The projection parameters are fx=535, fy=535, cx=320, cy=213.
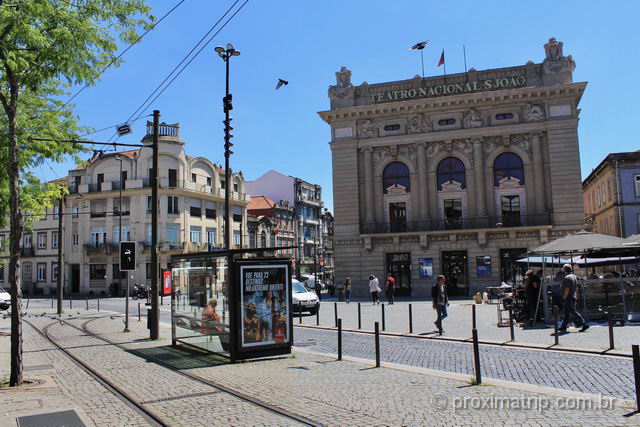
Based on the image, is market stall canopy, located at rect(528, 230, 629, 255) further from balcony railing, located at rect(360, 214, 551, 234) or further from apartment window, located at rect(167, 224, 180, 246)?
apartment window, located at rect(167, 224, 180, 246)

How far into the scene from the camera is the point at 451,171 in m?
42.7

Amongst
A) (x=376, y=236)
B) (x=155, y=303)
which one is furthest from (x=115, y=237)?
(x=155, y=303)

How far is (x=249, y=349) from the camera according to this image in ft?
36.4

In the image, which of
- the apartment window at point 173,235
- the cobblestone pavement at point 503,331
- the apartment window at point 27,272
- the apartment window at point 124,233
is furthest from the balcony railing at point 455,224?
the apartment window at point 27,272

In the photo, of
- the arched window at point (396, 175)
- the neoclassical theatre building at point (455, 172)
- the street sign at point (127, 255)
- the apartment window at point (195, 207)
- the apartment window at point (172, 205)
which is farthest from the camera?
the apartment window at point (195, 207)

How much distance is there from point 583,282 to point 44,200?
58.1ft

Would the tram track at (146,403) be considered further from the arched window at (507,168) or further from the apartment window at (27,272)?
the apartment window at (27,272)

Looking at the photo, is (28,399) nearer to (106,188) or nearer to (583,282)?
(583,282)

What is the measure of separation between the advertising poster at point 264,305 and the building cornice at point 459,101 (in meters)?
33.3

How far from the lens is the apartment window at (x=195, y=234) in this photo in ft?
193

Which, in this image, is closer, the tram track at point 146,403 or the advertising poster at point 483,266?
the tram track at point 146,403

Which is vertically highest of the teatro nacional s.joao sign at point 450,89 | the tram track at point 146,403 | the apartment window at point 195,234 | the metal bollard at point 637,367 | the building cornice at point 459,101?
the teatro nacional s.joao sign at point 450,89

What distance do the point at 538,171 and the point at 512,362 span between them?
110ft

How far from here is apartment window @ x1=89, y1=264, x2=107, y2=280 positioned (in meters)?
56.8
